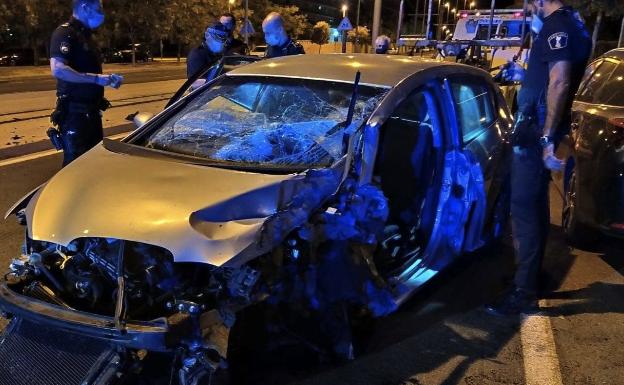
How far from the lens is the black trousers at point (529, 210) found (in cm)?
371

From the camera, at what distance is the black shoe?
12.4 feet

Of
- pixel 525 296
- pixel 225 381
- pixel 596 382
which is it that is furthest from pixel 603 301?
pixel 225 381

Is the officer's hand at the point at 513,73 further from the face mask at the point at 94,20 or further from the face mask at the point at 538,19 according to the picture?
the face mask at the point at 94,20

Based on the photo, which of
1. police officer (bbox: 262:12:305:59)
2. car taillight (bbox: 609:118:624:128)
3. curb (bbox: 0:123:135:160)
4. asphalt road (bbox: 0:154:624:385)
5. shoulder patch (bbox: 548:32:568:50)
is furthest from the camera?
curb (bbox: 0:123:135:160)

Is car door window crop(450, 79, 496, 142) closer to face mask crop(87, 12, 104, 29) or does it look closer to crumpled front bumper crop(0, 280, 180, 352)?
crumpled front bumper crop(0, 280, 180, 352)

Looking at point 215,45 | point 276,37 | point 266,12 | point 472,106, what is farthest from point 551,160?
point 266,12

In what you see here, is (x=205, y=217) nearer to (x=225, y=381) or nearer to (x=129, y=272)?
(x=129, y=272)

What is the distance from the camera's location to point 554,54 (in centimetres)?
353

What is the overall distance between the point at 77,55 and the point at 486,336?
12.0 feet

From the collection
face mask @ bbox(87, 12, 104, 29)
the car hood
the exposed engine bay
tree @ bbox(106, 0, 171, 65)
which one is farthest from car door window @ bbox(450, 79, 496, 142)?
tree @ bbox(106, 0, 171, 65)

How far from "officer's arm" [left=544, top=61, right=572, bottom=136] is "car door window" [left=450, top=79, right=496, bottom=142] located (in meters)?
0.53

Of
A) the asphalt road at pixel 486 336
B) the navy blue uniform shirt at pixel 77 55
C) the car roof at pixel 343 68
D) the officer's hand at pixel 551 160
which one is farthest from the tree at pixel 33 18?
the officer's hand at pixel 551 160

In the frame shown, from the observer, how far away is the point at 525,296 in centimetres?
383

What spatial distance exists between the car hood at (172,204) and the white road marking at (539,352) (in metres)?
1.45
